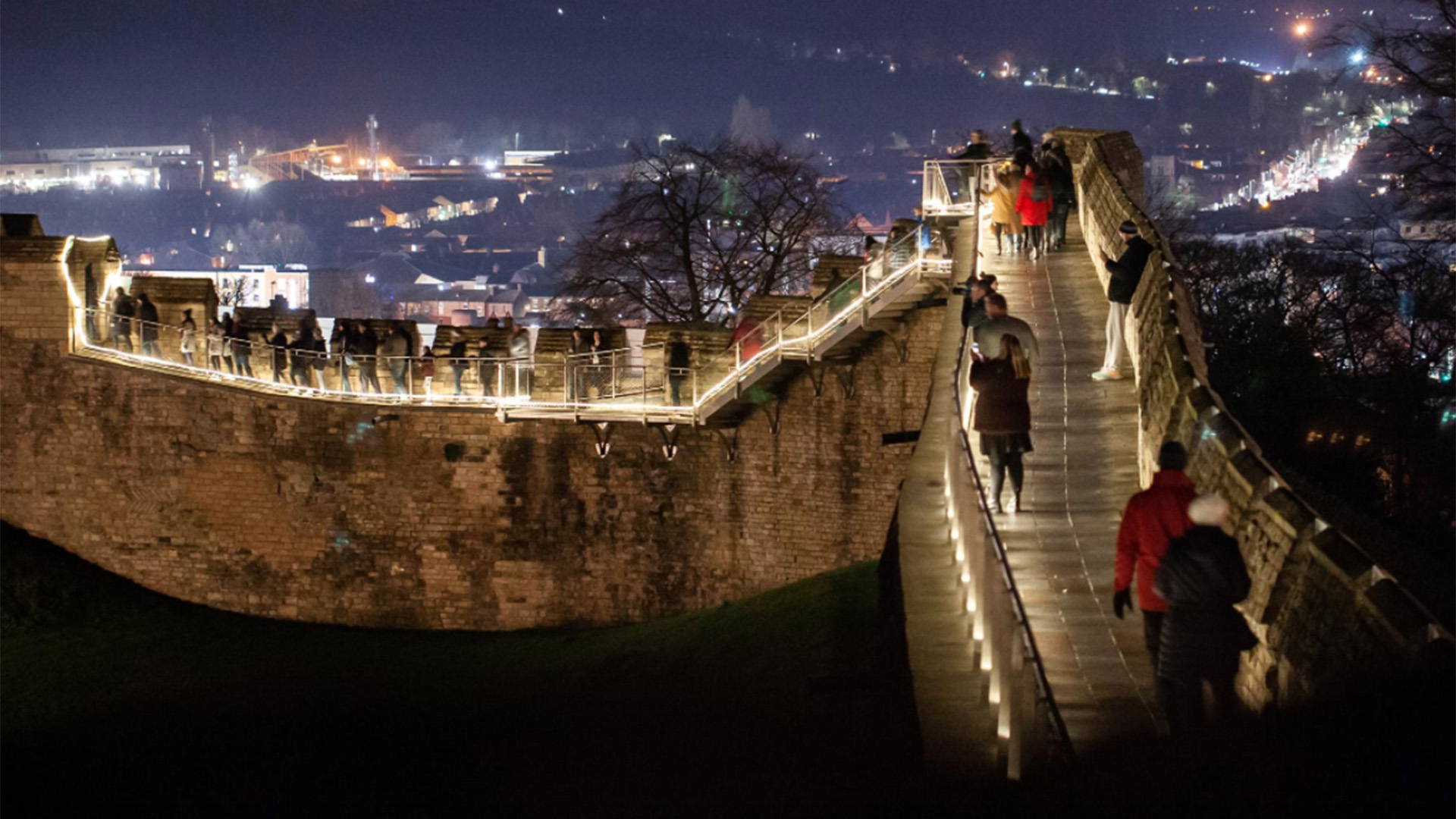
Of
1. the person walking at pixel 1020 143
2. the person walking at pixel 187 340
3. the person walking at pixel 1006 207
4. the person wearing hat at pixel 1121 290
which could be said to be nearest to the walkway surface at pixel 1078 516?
the person wearing hat at pixel 1121 290

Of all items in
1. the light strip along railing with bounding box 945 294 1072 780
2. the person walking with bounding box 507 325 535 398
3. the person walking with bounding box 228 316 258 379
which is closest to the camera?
the light strip along railing with bounding box 945 294 1072 780

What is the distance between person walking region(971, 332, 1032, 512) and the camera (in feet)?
34.5

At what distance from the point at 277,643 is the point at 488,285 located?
8557cm

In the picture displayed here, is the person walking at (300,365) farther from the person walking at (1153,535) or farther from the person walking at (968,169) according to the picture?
the person walking at (1153,535)

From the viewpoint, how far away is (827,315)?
57.5 feet

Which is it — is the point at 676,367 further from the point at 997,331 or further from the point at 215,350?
the point at 997,331

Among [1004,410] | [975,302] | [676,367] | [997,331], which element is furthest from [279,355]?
[1004,410]

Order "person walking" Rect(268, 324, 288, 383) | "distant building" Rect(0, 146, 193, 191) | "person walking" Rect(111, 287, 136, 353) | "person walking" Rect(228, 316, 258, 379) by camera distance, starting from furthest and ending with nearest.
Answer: "distant building" Rect(0, 146, 193, 191), "person walking" Rect(111, 287, 136, 353), "person walking" Rect(228, 316, 258, 379), "person walking" Rect(268, 324, 288, 383)

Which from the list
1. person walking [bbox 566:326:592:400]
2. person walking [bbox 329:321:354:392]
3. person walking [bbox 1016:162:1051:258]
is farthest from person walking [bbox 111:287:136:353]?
person walking [bbox 1016:162:1051:258]

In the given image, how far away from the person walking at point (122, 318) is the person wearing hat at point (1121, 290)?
39.3ft

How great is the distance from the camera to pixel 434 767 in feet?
49.9

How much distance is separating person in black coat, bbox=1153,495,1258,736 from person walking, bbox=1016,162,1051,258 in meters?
10.3

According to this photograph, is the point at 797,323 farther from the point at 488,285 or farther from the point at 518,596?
the point at 488,285

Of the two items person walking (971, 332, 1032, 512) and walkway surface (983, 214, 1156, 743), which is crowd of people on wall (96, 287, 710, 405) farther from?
person walking (971, 332, 1032, 512)
